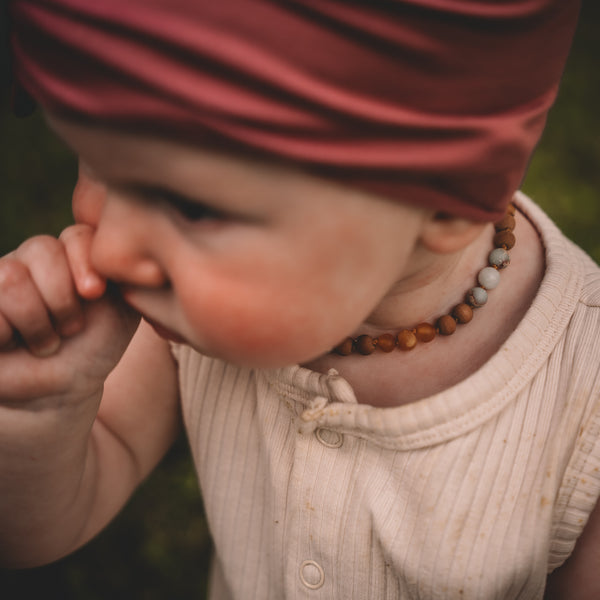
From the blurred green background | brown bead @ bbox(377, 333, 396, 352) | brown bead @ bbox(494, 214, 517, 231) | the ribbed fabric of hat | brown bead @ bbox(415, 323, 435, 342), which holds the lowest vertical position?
the blurred green background

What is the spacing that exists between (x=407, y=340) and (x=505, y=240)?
0.21m

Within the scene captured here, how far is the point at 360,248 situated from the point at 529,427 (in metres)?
0.36

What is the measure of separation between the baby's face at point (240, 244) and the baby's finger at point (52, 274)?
0.10m

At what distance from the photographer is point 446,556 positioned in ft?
2.57

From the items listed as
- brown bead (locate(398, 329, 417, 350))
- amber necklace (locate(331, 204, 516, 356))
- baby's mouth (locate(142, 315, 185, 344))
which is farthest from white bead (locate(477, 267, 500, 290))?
baby's mouth (locate(142, 315, 185, 344))

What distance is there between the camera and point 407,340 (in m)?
0.85

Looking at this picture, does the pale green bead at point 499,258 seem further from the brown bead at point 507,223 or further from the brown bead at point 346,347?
the brown bead at point 346,347

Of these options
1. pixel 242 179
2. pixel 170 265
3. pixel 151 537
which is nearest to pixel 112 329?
pixel 170 265

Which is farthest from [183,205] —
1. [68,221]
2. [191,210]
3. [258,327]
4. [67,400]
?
[68,221]

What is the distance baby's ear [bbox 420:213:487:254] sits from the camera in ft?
2.13

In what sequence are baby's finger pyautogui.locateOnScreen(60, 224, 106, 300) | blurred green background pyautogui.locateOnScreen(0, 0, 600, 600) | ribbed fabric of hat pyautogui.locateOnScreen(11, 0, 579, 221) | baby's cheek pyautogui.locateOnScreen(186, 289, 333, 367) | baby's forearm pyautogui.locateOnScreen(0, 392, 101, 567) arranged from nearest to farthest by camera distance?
ribbed fabric of hat pyautogui.locateOnScreen(11, 0, 579, 221) → baby's cheek pyautogui.locateOnScreen(186, 289, 333, 367) → baby's finger pyautogui.locateOnScreen(60, 224, 106, 300) → baby's forearm pyautogui.locateOnScreen(0, 392, 101, 567) → blurred green background pyautogui.locateOnScreen(0, 0, 600, 600)

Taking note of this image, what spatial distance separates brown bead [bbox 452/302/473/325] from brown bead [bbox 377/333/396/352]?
0.30ft

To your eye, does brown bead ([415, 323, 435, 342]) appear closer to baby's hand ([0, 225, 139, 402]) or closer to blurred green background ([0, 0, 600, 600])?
baby's hand ([0, 225, 139, 402])

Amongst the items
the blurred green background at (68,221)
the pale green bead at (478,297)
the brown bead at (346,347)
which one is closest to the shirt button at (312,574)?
the brown bead at (346,347)
